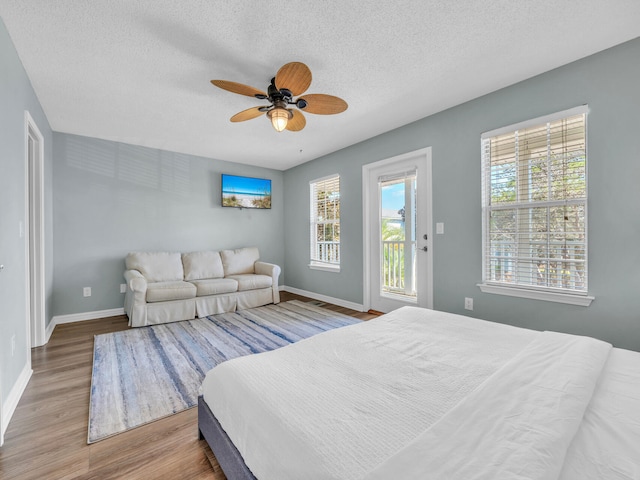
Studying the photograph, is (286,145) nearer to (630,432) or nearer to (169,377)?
(169,377)

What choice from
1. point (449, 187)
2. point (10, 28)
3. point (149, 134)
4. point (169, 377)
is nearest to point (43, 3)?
point (10, 28)

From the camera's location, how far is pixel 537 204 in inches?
97.8

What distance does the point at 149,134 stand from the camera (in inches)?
148

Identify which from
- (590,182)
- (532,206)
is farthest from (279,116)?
(590,182)

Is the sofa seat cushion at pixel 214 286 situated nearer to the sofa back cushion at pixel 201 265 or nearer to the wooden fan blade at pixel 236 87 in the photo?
the sofa back cushion at pixel 201 265

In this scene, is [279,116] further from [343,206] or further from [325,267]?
[325,267]

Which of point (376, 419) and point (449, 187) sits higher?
point (449, 187)

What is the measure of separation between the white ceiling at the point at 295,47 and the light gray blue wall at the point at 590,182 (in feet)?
0.59

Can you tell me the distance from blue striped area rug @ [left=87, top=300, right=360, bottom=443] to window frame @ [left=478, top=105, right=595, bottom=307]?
5.63 feet

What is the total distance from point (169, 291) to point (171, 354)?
44.5 inches

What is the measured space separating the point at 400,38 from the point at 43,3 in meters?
2.23

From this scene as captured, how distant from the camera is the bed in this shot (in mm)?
711

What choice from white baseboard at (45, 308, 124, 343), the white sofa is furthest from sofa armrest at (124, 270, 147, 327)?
white baseboard at (45, 308, 124, 343)

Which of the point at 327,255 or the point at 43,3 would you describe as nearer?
the point at 43,3
